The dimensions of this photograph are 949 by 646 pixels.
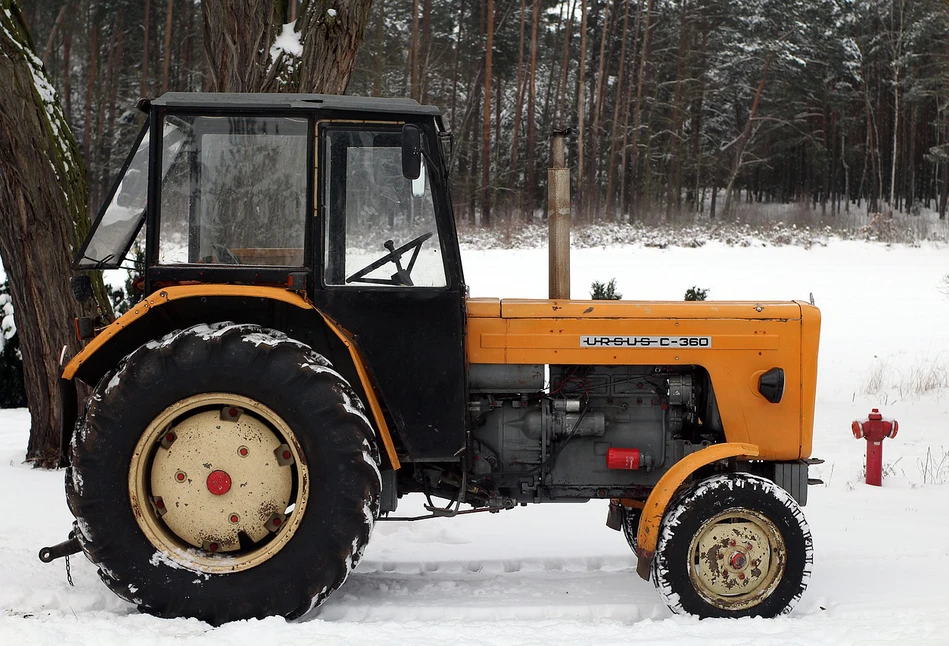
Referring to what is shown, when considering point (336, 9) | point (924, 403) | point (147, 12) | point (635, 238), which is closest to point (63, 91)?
point (147, 12)

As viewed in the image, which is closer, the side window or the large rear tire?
the large rear tire

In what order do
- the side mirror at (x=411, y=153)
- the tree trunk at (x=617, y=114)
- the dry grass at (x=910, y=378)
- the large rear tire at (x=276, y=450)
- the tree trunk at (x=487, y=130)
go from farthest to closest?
the tree trunk at (x=617, y=114) < the tree trunk at (x=487, y=130) < the dry grass at (x=910, y=378) < the large rear tire at (x=276, y=450) < the side mirror at (x=411, y=153)

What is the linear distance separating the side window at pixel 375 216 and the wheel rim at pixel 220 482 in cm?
76

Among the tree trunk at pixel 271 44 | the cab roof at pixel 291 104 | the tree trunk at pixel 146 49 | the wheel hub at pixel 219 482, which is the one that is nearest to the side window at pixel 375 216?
the cab roof at pixel 291 104

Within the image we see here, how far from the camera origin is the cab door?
13.2ft

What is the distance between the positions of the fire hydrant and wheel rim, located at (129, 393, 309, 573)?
460 cm

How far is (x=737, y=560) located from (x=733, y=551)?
0.14 ft

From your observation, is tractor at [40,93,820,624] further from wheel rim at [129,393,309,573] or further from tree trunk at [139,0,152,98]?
tree trunk at [139,0,152,98]

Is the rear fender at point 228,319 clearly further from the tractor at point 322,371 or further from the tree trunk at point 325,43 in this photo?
the tree trunk at point 325,43

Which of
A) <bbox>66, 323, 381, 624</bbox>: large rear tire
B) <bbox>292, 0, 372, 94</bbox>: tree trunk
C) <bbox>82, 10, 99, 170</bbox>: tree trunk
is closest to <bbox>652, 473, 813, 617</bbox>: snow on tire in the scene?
<bbox>66, 323, 381, 624</bbox>: large rear tire

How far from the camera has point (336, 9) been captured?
668cm

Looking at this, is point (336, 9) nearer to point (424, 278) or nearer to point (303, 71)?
point (303, 71)

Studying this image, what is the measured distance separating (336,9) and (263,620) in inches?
180

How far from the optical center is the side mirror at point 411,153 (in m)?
3.69
